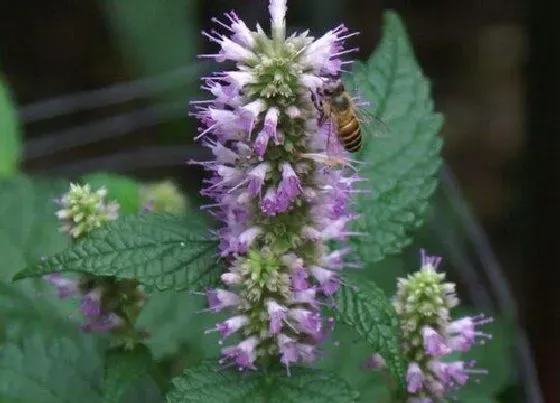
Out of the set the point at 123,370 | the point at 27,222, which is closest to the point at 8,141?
the point at 27,222

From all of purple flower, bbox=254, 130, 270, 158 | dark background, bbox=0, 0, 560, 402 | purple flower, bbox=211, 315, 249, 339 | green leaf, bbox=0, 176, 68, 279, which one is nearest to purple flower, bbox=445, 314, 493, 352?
purple flower, bbox=211, 315, 249, 339

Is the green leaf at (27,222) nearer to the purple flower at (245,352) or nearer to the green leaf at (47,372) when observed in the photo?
the green leaf at (47,372)

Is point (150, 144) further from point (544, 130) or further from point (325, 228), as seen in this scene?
point (325, 228)

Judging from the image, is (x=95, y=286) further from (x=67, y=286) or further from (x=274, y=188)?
(x=274, y=188)

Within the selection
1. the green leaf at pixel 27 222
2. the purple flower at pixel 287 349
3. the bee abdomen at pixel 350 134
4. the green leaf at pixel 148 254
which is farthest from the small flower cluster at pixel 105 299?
the green leaf at pixel 27 222

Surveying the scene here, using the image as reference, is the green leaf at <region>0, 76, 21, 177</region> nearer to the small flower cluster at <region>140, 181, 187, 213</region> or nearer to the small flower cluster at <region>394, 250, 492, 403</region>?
the small flower cluster at <region>140, 181, 187, 213</region>
